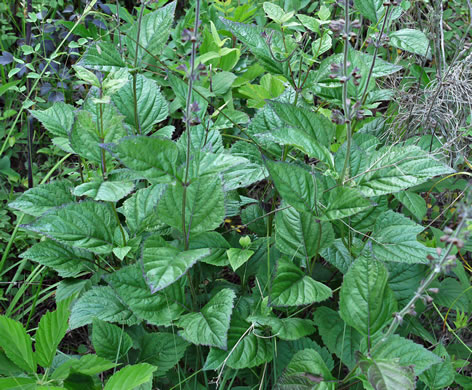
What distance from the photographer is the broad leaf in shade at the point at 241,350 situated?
147 cm

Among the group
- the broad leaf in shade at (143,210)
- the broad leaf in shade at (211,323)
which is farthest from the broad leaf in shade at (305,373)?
the broad leaf in shade at (143,210)

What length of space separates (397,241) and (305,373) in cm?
53

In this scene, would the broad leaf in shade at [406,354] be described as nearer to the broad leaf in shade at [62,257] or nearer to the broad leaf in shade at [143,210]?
the broad leaf in shade at [143,210]

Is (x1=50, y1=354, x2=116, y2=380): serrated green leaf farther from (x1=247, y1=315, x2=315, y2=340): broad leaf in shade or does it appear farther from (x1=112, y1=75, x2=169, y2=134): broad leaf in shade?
(x1=112, y1=75, x2=169, y2=134): broad leaf in shade

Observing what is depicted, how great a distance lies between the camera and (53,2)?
2807 mm

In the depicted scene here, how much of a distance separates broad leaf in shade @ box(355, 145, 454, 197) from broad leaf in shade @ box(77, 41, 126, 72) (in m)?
0.95

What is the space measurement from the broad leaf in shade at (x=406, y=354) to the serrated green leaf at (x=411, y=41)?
106 centimetres

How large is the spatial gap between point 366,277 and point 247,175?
0.54m

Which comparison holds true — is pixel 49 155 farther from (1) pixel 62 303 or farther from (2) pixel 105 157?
(1) pixel 62 303

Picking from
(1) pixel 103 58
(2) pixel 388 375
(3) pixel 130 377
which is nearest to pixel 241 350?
(3) pixel 130 377

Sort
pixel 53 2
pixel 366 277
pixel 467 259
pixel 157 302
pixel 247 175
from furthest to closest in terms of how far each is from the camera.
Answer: pixel 53 2 < pixel 467 259 < pixel 247 175 < pixel 157 302 < pixel 366 277

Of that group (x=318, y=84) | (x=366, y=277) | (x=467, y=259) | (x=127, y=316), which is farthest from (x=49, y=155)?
(x=467, y=259)

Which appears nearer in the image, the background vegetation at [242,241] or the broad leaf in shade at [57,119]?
the background vegetation at [242,241]

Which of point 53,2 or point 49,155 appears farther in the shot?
point 53,2
